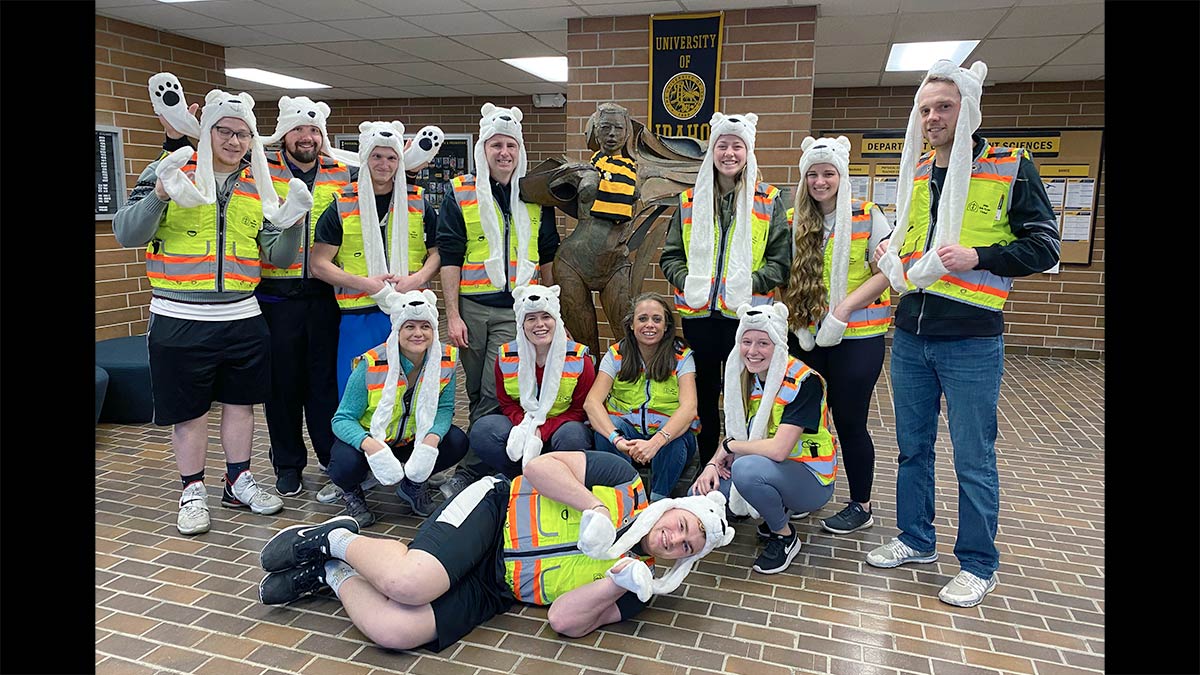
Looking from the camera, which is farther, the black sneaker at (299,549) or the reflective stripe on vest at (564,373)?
the reflective stripe on vest at (564,373)

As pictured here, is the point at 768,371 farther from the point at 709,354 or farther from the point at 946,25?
the point at 946,25

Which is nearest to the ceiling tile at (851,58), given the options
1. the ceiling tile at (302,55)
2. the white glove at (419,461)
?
the ceiling tile at (302,55)

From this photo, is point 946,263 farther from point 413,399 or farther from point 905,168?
point 413,399

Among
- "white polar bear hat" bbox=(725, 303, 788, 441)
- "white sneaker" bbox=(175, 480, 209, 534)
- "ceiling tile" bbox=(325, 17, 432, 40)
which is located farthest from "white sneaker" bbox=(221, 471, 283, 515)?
"ceiling tile" bbox=(325, 17, 432, 40)

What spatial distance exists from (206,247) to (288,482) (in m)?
1.11

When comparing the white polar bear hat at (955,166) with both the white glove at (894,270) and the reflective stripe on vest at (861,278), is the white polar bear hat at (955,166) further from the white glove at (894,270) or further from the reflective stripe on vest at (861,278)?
the reflective stripe on vest at (861,278)

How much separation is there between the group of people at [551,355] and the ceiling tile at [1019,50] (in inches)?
130

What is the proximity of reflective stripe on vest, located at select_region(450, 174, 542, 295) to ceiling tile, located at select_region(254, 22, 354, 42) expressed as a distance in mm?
2855

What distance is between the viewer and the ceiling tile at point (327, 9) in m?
4.78

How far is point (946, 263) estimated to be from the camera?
233 cm

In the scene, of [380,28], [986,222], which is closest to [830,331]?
[986,222]

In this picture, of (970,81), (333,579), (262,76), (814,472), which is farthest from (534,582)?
(262,76)

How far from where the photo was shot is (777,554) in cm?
279

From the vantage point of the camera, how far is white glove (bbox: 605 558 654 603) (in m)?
2.18
